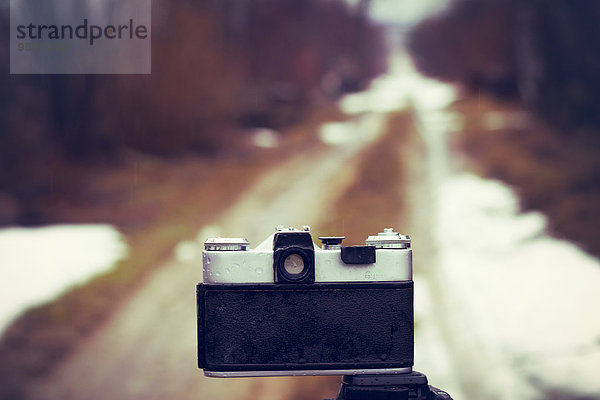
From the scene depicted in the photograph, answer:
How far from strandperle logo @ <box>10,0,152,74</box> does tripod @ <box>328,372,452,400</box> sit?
17.0 ft

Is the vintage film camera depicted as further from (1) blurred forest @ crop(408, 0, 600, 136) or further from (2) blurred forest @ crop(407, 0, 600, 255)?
(1) blurred forest @ crop(408, 0, 600, 136)

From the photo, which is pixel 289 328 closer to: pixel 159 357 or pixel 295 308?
pixel 295 308

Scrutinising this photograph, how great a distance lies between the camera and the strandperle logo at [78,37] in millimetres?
5980

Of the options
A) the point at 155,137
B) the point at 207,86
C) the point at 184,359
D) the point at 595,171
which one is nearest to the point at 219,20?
the point at 207,86

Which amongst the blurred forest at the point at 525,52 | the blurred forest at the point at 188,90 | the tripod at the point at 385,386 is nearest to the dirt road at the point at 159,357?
the blurred forest at the point at 188,90

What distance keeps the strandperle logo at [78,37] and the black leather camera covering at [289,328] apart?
5.07m

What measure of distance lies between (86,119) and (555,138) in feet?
15.7

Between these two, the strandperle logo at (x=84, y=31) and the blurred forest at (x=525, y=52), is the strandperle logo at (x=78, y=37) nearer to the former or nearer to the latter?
the strandperle logo at (x=84, y=31)

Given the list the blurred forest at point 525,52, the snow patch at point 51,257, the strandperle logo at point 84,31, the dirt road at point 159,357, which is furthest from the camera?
the blurred forest at point 525,52

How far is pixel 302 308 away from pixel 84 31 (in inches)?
237

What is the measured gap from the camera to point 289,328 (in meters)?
1.42

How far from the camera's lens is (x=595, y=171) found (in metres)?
6.23

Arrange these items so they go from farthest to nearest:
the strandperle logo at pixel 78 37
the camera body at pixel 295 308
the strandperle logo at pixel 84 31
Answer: the strandperle logo at pixel 78 37 → the strandperle logo at pixel 84 31 → the camera body at pixel 295 308

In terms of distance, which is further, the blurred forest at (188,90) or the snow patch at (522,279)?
the blurred forest at (188,90)
